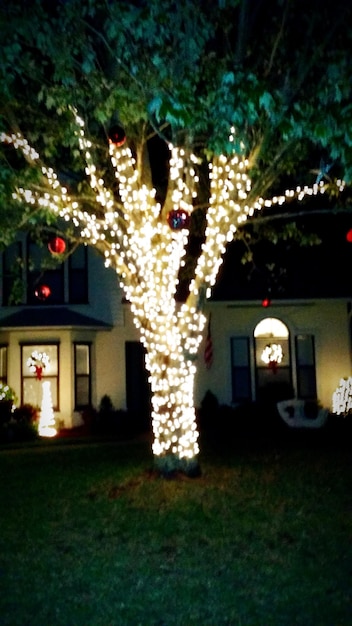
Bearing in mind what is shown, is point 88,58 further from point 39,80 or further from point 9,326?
point 9,326

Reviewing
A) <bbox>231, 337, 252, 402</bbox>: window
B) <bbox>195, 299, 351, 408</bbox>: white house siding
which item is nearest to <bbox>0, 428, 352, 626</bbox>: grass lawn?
<bbox>195, 299, 351, 408</bbox>: white house siding

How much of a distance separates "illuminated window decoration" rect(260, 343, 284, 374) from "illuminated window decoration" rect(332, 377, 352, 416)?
1718 millimetres

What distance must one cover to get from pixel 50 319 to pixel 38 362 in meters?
1.10

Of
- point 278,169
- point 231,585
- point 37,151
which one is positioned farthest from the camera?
point 37,151

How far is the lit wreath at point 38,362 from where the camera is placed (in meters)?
19.3

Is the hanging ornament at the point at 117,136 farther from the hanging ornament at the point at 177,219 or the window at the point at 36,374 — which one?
the window at the point at 36,374

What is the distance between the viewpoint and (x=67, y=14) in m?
9.21

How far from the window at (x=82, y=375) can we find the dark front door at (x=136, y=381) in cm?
102

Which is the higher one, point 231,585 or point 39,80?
point 39,80

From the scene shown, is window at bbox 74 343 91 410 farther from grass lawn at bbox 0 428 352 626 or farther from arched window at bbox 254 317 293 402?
grass lawn at bbox 0 428 352 626

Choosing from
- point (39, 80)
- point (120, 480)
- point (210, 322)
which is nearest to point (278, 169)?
point (39, 80)

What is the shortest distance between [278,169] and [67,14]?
363 centimetres

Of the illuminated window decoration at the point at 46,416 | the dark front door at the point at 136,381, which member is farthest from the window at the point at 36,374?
the dark front door at the point at 136,381

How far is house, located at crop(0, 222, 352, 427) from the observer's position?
19531mm
